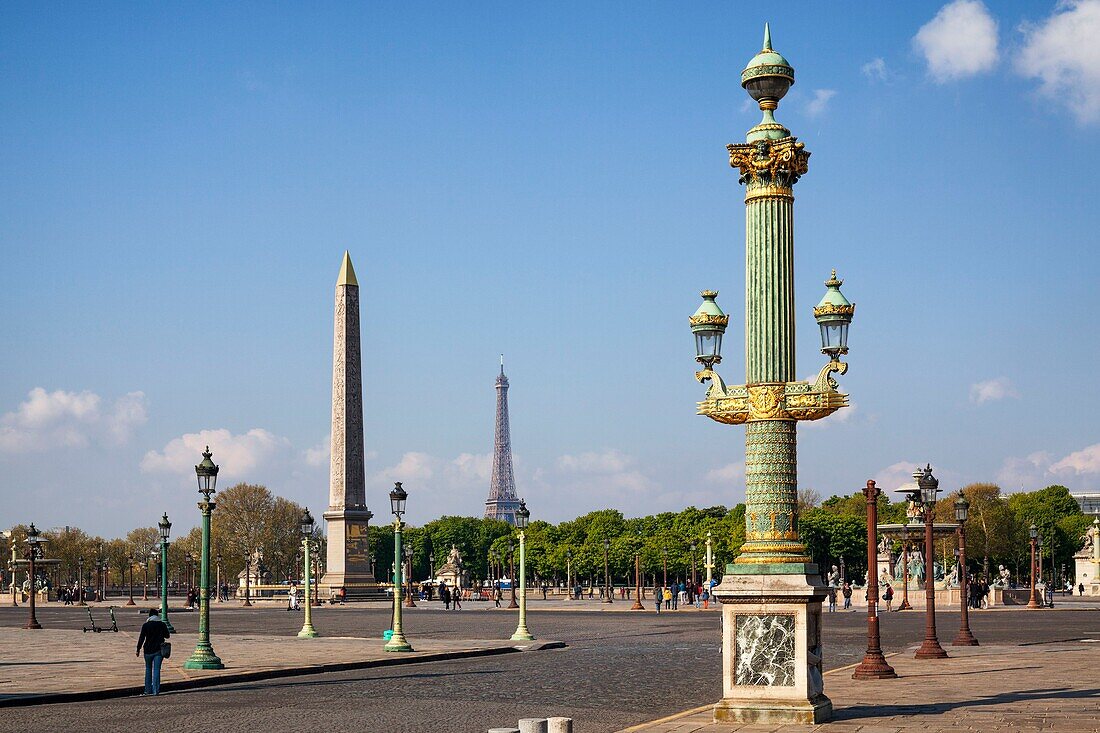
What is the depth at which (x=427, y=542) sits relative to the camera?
174000 millimetres

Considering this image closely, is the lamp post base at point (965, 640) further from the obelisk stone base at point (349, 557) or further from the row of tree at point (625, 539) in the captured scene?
the row of tree at point (625, 539)

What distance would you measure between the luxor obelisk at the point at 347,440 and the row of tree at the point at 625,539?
26.0m

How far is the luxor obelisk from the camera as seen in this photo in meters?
78.6

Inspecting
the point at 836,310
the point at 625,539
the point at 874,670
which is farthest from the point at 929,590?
the point at 625,539

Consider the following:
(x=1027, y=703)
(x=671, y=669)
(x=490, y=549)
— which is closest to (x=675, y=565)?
(x=490, y=549)

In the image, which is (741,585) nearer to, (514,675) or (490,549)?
(514,675)

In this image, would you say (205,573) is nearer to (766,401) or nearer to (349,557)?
(766,401)

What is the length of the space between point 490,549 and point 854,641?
133 meters

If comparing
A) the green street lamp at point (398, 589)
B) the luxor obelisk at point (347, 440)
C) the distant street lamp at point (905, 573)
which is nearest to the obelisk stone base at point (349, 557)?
the luxor obelisk at point (347, 440)

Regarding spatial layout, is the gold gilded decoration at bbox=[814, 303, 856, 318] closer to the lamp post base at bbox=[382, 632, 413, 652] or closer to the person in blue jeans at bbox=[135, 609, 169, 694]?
the person in blue jeans at bbox=[135, 609, 169, 694]

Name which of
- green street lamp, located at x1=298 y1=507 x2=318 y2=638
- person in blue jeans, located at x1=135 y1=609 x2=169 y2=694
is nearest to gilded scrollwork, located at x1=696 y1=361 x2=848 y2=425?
person in blue jeans, located at x1=135 y1=609 x2=169 y2=694

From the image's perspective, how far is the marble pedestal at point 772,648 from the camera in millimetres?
17000

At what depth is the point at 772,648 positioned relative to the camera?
17.2m

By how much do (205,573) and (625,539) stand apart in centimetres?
11413
